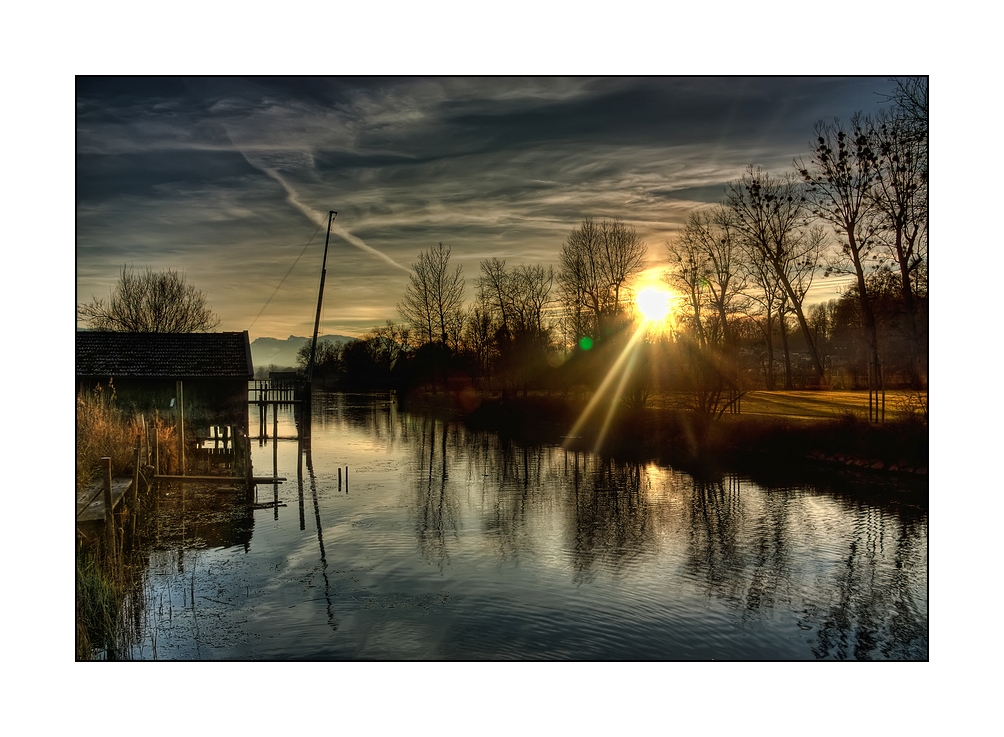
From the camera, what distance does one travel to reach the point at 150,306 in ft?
47.2

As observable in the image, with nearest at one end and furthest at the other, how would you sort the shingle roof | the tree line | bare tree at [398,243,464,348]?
the tree line, bare tree at [398,243,464,348], the shingle roof

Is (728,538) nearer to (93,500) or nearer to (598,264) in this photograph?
(598,264)

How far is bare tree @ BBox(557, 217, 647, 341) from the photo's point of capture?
36.7ft

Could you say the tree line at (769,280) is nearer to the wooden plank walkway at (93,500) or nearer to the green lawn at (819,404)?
the green lawn at (819,404)

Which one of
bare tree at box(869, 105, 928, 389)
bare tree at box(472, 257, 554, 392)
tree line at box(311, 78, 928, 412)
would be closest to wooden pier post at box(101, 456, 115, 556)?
tree line at box(311, 78, 928, 412)

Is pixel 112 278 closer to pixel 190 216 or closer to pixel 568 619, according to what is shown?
pixel 190 216

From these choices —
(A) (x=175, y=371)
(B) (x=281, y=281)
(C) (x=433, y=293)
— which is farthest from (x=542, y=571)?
(A) (x=175, y=371)

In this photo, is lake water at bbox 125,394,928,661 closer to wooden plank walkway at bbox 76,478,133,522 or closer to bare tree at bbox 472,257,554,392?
wooden plank walkway at bbox 76,478,133,522

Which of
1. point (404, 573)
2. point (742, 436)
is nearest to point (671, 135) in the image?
point (404, 573)

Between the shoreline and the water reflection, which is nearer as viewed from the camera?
the water reflection

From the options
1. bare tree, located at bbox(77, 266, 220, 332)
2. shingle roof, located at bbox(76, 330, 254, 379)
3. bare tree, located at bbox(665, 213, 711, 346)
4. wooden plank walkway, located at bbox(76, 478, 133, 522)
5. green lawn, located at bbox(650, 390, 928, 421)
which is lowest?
wooden plank walkway, located at bbox(76, 478, 133, 522)

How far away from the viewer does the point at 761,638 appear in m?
7.50

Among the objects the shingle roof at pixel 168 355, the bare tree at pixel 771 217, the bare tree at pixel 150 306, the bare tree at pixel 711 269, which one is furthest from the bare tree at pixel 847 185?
the shingle roof at pixel 168 355

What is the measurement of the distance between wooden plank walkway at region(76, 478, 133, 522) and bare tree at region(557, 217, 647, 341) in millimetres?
7265
